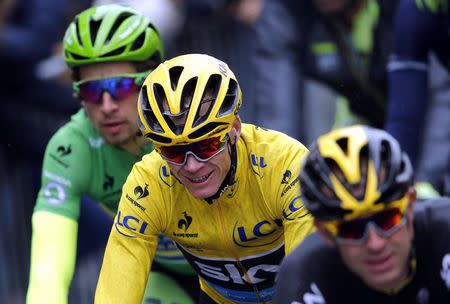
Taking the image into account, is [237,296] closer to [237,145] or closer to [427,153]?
[237,145]

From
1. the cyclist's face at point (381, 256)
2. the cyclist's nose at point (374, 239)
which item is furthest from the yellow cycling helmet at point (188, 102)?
the cyclist's nose at point (374, 239)

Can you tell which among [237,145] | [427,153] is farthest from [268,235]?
[427,153]

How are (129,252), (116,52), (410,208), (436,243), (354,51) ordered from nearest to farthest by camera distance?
(410,208), (436,243), (129,252), (116,52), (354,51)

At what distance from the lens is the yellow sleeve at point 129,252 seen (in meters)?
6.14

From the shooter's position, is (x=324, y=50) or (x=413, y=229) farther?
(x=324, y=50)

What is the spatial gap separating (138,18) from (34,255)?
5.27ft

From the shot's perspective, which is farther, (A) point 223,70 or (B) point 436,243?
(A) point 223,70

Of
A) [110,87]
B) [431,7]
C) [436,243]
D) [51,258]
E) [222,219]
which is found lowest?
[51,258]

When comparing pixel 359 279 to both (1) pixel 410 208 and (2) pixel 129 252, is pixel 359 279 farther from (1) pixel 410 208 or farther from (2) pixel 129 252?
(2) pixel 129 252

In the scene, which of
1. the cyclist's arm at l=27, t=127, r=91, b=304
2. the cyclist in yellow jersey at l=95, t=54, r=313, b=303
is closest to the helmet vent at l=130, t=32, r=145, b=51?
the cyclist's arm at l=27, t=127, r=91, b=304

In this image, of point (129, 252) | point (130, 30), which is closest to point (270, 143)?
point (129, 252)

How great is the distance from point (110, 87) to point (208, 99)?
1335 millimetres

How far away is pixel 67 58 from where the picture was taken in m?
7.59

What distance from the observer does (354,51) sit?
9945 millimetres
